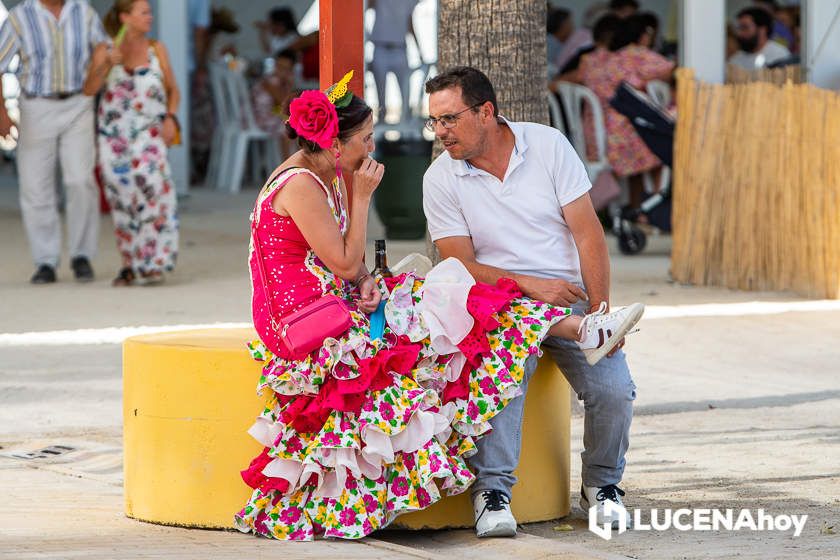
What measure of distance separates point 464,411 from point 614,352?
50cm

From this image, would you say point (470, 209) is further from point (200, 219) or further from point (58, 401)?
point (200, 219)

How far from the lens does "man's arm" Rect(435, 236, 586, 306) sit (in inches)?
181

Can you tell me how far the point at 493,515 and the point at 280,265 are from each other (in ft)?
2.95

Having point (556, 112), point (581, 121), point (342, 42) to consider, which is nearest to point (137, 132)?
point (556, 112)

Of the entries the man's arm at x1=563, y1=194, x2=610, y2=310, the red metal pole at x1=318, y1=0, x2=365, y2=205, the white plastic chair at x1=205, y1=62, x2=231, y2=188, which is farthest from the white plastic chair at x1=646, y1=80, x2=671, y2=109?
the man's arm at x1=563, y1=194, x2=610, y2=310

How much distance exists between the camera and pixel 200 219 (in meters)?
13.4

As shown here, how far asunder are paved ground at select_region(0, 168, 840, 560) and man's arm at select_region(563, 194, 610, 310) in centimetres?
67

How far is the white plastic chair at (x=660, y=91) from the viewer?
11.1m

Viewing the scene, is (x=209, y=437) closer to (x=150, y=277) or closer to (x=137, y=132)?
(x=137, y=132)

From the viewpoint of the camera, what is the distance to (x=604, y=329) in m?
4.38

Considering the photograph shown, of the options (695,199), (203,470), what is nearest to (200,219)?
(695,199)

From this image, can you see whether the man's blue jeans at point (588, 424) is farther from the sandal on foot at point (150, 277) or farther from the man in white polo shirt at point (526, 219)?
the sandal on foot at point (150, 277)

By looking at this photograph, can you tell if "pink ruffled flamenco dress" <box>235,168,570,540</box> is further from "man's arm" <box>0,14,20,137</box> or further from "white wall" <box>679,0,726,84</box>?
"white wall" <box>679,0,726,84</box>

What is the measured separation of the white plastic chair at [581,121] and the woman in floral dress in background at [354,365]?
7129 millimetres
